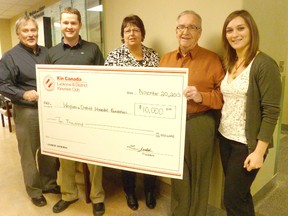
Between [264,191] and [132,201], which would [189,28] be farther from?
[264,191]

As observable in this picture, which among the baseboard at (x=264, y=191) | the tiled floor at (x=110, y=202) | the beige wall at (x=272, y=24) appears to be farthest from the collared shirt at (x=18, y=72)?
the baseboard at (x=264, y=191)

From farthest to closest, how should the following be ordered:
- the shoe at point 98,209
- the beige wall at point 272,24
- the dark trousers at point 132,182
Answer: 1. the dark trousers at point 132,182
2. the shoe at point 98,209
3. the beige wall at point 272,24

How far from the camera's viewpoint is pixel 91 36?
286 centimetres

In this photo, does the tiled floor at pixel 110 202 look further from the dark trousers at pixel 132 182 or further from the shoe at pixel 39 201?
the dark trousers at pixel 132 182

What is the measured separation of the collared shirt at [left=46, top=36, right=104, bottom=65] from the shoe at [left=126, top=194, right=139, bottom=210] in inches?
46.0

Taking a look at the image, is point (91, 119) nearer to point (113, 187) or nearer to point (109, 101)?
point (109, 101)

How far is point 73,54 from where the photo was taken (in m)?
1.92

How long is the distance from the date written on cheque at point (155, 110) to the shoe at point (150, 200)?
94 cm

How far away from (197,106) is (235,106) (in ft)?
0.80

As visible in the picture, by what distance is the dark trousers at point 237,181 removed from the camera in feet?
4.39

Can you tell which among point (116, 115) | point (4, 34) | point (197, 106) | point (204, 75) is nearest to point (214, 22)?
point (204, 75)

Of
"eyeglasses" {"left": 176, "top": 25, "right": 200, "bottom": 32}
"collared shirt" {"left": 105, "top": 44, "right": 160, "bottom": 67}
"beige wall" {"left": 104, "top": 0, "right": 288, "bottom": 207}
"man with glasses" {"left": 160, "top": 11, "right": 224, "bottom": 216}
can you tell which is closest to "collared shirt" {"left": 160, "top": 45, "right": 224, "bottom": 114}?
"man with glasses" {"left": 160, "top": 11, "right": 224, "bottom": 216}

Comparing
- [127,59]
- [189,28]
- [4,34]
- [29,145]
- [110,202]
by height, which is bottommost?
[110,202]

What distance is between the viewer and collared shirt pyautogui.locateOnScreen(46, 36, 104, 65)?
6.27ft
